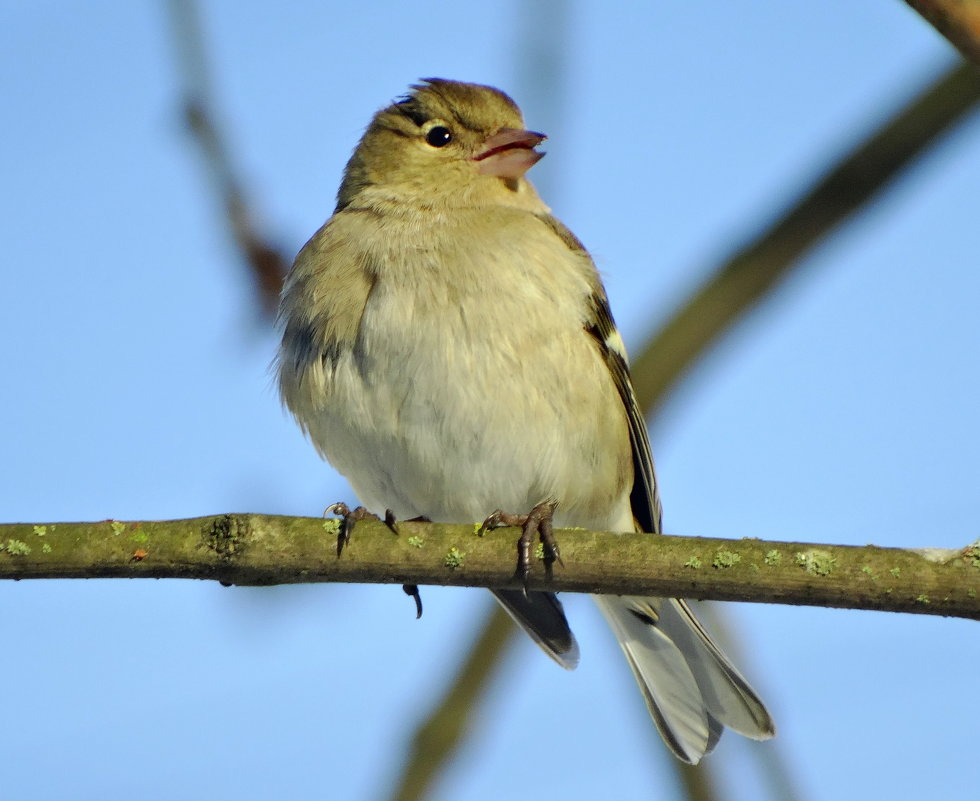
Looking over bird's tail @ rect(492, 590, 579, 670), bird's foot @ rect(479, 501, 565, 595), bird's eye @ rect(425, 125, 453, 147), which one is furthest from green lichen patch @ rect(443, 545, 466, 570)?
bird's eye @ rect(425, 125, 453, 147)

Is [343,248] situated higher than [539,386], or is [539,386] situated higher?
[343,248]

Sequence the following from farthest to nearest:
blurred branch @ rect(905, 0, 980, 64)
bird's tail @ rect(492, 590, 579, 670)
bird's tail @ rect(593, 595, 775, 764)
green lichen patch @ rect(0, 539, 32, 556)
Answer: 1. bird's tail @ rect(492, 590, 579, 670)
2. bird's tail @ rect(593, 595, 775, 764)
3. green lichen patch @ rect(0, 539, 32, 556)
4. blurred branch @ rect(905, 0, 980, 64)

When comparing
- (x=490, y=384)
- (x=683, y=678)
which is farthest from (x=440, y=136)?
(x=683, y=678)

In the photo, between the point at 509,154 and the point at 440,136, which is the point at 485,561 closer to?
the point at 509,154

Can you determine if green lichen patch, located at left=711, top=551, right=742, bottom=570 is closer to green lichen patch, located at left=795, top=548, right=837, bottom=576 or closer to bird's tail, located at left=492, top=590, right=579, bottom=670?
green lichen patch, located at left=795, top=548, right=837, bottom=576

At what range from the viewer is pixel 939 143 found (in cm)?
419

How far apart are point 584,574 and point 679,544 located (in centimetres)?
34

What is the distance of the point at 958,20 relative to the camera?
2402mm

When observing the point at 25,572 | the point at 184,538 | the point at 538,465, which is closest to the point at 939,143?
the point at 538,465

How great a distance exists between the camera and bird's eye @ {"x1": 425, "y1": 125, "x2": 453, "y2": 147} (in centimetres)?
557

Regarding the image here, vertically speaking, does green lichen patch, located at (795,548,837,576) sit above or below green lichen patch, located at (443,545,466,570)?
above

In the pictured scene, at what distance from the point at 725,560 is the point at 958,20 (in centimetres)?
156

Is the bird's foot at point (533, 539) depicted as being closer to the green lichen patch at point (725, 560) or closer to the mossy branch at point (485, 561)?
the mossy branch at point (485, 561)

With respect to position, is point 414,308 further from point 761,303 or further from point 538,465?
point 761,303
